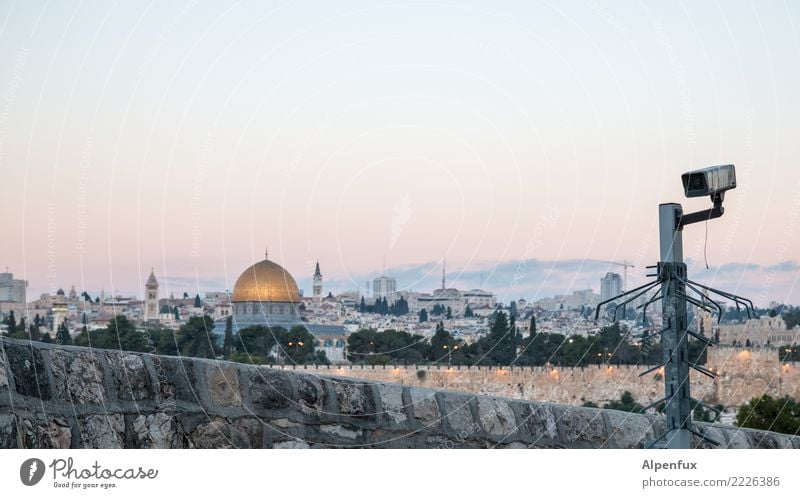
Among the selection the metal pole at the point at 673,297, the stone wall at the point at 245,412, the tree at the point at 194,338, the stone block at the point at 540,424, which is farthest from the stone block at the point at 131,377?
the tree at the point at 194,338

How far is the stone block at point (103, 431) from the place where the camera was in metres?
3.39

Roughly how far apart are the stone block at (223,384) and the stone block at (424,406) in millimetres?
603

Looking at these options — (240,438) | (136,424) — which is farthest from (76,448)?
(240,438)

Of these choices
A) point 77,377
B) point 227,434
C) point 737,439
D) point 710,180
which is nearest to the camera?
point 710,180

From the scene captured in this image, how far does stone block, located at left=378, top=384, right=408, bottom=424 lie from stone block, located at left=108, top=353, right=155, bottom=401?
783 millimetres

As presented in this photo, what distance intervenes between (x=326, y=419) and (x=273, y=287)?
6972 cm

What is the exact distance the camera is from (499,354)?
214 feet

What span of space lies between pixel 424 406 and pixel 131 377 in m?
0.99

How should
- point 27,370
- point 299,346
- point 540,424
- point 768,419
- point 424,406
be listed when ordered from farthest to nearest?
point 299,346, point 768,419, point 540,424, point 424,406, point 27,370

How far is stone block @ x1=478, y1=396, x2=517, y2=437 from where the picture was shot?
13.4 feet

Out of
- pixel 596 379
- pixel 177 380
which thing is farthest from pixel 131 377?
pixel 596 379

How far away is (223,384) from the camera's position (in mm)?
3705

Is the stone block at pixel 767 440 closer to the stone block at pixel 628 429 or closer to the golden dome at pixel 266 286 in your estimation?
the stone block at pixel 628 429

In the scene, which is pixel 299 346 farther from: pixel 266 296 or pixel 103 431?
pixel 103 431
